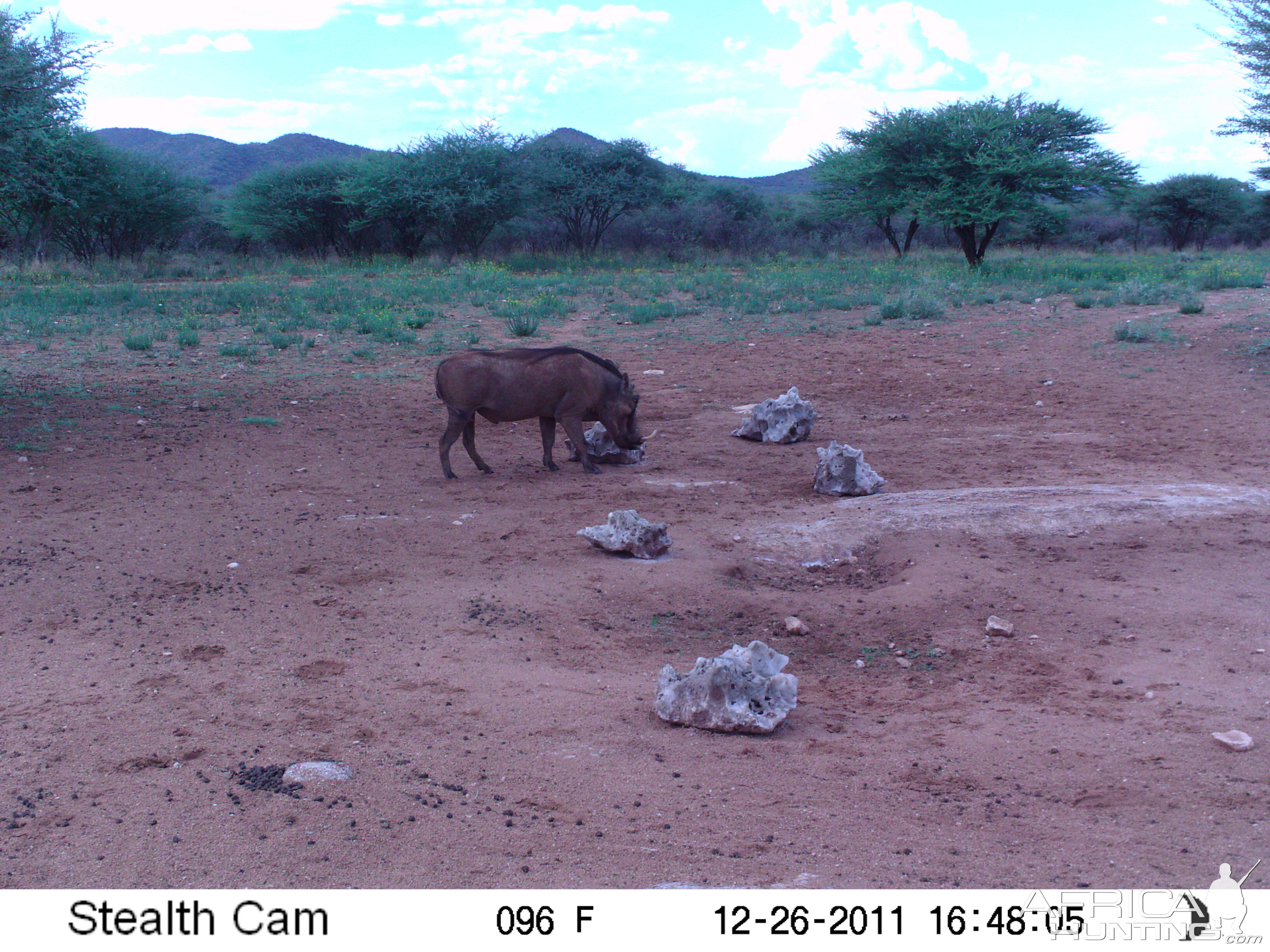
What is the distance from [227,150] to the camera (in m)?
87.4

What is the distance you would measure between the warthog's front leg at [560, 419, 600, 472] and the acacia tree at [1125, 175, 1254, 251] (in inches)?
1562

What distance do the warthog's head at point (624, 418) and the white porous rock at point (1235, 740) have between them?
5497mm

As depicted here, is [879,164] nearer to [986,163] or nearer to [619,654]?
[986,163]

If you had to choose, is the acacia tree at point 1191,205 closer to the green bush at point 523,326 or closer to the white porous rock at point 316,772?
the green bush at point 523,326

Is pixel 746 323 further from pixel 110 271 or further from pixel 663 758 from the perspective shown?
pixel 110 271

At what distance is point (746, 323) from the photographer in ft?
54.2

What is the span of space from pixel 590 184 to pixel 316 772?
117 ft

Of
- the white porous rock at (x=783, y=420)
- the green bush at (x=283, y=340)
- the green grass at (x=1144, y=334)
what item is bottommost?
the white porous rock at (x=783, y=420)

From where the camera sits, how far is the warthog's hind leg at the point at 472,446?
8.27 meters

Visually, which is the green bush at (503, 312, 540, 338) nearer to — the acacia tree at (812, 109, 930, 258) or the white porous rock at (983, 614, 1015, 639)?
the white porous rock at (983, 614, 1015, 639)

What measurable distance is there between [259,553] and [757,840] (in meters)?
4.07

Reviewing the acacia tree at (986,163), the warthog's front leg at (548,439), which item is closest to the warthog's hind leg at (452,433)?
the warthog's front leg at (548,439)

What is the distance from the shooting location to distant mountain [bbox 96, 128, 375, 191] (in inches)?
3236
